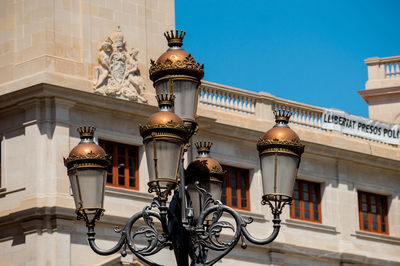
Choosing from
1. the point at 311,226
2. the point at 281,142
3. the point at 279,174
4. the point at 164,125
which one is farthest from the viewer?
the point at 311,226

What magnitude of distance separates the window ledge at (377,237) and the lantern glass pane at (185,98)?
2350 centimetres

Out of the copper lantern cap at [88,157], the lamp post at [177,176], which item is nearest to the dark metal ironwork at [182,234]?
the lamp post at [177,176]

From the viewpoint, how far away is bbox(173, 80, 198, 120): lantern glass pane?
579 inches

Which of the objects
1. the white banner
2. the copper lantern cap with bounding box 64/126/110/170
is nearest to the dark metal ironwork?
the copper lantern cap with bounding box 64/126/110/170

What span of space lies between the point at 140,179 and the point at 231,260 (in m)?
3.79

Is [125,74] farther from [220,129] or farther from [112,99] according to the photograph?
[220,129]

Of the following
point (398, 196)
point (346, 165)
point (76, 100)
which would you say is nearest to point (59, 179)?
point (76, 100)

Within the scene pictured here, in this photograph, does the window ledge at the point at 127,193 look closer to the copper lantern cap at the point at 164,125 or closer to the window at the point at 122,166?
the window at the point at 122,166

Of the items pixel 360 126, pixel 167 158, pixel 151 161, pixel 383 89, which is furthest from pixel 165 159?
pixel 383 89

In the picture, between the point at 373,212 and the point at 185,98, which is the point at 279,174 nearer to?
the point at 185,98

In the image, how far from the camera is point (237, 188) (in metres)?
34.9

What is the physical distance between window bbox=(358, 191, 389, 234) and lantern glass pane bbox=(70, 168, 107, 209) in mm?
24782

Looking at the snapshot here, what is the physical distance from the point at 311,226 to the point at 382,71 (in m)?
9.52

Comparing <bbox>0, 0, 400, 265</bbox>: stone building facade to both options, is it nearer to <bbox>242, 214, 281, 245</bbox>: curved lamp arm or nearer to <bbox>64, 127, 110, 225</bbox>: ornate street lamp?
<bbox>64, 127, 110, 225</bbox>: ornate street lamp
